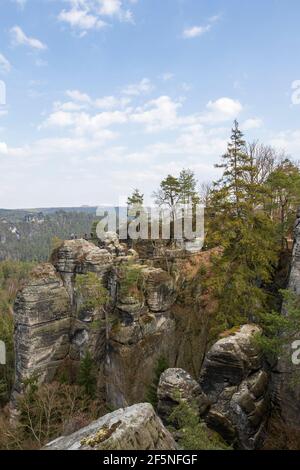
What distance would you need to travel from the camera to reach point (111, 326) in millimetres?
28375

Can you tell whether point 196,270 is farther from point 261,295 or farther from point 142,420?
point 142,420

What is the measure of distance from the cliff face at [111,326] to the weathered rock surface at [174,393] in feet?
26.0

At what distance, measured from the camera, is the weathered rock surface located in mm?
16797

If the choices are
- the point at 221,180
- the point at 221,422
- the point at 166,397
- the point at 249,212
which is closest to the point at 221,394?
the point at 221,422

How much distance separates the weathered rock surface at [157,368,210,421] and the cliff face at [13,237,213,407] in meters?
7.91

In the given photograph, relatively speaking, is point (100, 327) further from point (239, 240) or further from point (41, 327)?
point (239, 240)

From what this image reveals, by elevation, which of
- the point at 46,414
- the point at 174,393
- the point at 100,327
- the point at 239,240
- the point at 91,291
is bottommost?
the point at 46,414

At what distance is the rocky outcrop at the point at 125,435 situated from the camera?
32.1ft

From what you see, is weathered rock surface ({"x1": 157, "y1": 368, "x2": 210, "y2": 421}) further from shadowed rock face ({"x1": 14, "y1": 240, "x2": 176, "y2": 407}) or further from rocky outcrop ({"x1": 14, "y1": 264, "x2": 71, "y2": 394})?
rocky outcrop ({"x1": 14, "y1": 264, "x2": 71, "y2": 394})

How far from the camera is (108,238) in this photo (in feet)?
123

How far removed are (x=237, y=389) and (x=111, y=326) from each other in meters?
13.6

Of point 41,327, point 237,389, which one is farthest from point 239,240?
point 41,327

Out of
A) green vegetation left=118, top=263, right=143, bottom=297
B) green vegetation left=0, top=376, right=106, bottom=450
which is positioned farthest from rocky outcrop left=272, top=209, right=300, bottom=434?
green vegetation left=0, top=376, right=106, bottom=450

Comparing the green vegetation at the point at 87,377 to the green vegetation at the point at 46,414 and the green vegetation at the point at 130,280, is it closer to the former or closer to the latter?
the green vegetation at the point at 46,414
